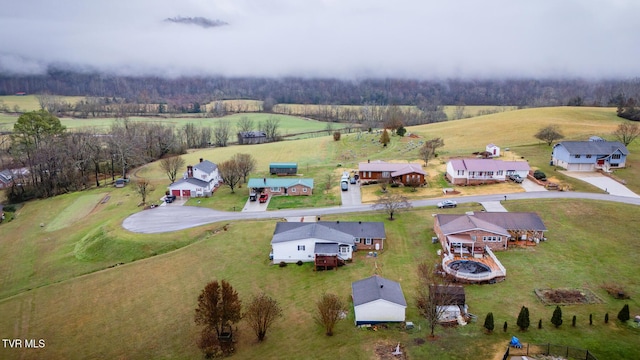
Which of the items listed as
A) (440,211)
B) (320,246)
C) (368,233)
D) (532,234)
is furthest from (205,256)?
(532,234)

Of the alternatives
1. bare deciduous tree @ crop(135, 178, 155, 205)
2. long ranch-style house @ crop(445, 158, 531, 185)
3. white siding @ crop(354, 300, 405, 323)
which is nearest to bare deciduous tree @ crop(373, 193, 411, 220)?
long ranch-style house @ crop(445, 158, 531, 185)

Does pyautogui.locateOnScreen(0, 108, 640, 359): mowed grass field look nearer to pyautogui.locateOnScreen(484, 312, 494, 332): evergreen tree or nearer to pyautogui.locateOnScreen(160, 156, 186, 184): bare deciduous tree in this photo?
pyautogui.locateOnScreen(484, 312, 494, 332): evergreen tree

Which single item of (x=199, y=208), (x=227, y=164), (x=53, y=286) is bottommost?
(x=53, y=286)

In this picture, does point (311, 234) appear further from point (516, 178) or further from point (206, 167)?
point (516, 178)

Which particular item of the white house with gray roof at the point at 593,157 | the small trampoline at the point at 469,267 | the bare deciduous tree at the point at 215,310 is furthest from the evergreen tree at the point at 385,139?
the bare deciduous tree at the point at 215,310

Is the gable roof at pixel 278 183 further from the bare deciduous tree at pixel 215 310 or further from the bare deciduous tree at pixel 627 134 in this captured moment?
the bare deciduous tree at pixel 627 134

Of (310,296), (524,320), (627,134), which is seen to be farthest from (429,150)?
(524,320)

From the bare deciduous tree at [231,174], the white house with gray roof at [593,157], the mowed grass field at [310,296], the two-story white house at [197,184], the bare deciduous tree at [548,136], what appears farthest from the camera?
the bare deciduous tree at [548,136]

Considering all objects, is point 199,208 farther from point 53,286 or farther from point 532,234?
point 532,234

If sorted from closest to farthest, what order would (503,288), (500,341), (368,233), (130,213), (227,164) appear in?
1. (500,341)
2. (503,288)
3. (368,233)
4. (130,213)
5. (227,164)
